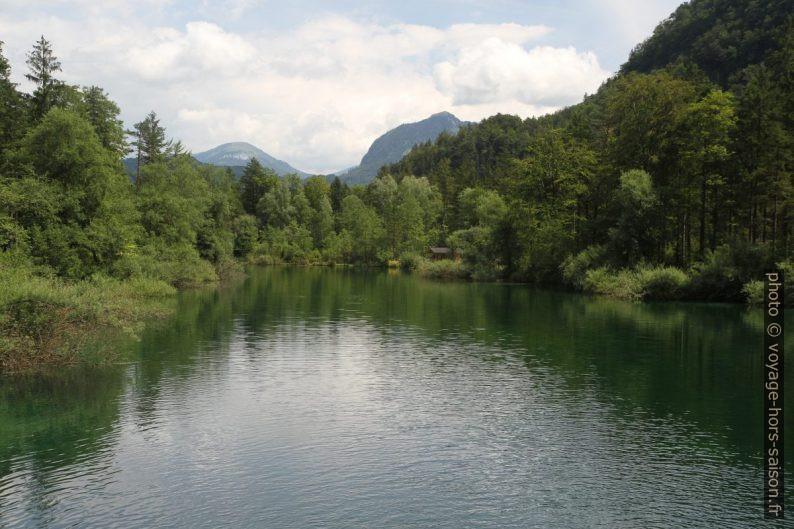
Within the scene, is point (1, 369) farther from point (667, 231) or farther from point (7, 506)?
point (667, 231)

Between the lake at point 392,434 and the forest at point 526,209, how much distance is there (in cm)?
643

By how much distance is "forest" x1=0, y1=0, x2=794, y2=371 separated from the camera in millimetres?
36156

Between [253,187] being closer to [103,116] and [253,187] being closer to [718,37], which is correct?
[103,116]

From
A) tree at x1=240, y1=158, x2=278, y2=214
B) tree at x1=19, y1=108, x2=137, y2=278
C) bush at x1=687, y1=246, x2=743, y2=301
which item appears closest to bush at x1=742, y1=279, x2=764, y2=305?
bush at x1=687, y1=246, x2=743, y2=301

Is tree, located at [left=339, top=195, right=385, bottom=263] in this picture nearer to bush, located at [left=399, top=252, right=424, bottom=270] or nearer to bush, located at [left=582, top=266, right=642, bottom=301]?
bush, located at [left=399, top=252, right=424, bottom=270]

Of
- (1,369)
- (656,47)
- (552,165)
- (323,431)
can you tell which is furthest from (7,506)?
(656,47)

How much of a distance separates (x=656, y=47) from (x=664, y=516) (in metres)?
157

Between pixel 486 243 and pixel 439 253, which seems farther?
pixel 439 253

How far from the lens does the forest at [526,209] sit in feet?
119

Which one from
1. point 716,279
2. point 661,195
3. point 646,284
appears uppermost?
point 661,195

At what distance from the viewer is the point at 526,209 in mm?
80062

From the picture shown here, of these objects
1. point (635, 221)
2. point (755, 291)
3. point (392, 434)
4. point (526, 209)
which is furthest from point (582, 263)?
point (392, 434)

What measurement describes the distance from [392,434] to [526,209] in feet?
212

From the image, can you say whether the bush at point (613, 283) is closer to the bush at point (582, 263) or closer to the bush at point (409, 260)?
the bush at point (582, 263)
